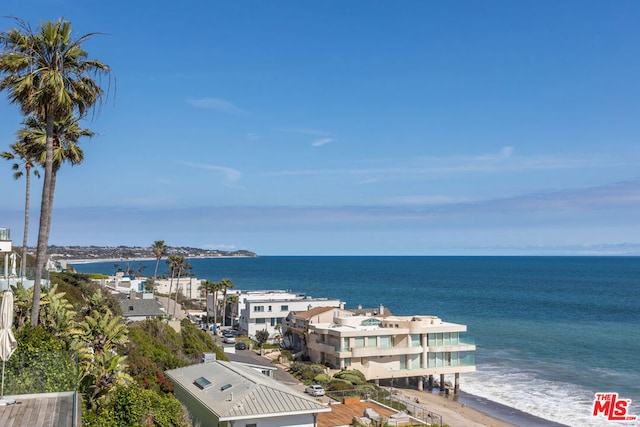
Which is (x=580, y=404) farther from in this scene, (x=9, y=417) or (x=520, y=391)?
(x=9, y=417)

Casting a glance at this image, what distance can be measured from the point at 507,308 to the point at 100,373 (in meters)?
123

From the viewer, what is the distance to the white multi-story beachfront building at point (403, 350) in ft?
186

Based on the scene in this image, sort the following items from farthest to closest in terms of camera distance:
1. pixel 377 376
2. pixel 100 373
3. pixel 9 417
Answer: pixel 377 376, pixel 100 373, pixel 9 417

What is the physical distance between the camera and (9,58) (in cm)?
2167

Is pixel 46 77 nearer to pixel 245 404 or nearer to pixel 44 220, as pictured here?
pixel 44 220

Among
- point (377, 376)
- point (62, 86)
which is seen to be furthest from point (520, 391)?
point (62, 86)

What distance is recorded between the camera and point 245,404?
24.4 meters

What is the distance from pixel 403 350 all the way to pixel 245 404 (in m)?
34.5

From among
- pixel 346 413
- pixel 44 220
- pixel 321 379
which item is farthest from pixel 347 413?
pixel 44 220

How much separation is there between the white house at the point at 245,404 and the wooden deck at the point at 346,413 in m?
6.88

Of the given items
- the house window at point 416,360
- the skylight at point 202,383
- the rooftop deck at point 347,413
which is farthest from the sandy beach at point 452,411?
the skylight at point 202,383

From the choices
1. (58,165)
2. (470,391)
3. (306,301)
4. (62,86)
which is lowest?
(470,391)

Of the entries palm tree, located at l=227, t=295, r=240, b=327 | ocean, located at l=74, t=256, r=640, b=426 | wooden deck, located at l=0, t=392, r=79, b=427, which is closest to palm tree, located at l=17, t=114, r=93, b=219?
wooden deck, located at l=0, t=392, r=79, b=427

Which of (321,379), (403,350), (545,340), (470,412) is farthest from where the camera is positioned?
(545,340)
